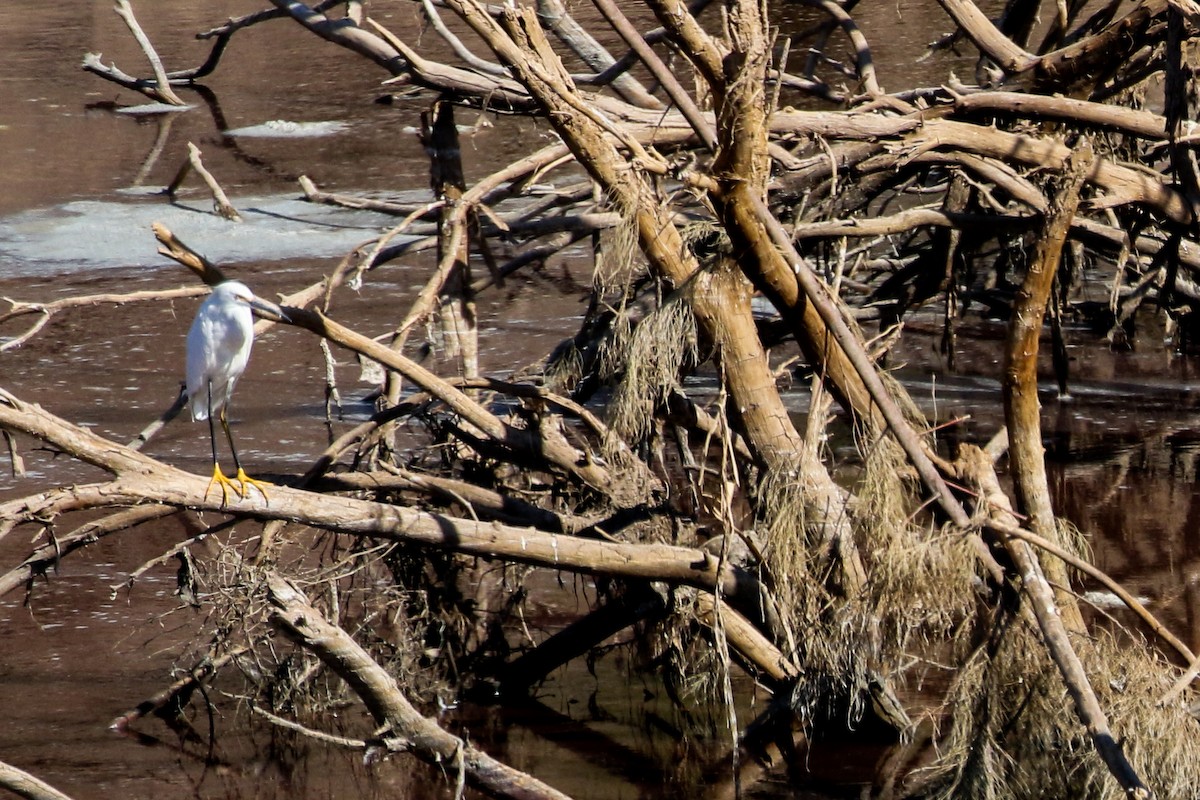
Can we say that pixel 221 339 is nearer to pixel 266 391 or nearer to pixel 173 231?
pixel 266 391

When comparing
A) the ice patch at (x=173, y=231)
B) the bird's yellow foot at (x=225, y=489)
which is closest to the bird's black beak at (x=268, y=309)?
the bird's yellow foot at (x=225, y=489)

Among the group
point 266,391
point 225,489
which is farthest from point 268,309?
point 266,391

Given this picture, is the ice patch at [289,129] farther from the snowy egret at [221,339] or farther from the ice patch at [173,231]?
the snowy egret at [221,339]

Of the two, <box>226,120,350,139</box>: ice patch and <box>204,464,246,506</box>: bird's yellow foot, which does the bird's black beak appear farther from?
<box>226,120,350,139</box>: ice patch

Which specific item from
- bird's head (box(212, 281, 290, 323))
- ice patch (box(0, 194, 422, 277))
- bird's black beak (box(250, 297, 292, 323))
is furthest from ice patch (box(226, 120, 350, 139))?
bird's black beak (box(250, 297, 292, 323))

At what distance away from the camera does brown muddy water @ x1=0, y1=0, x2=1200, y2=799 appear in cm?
554

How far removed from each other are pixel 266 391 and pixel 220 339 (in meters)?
3.78

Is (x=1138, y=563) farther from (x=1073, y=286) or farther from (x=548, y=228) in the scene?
(x=548, y=228)

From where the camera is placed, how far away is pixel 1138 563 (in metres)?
6.79

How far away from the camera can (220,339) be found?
5.12 metres

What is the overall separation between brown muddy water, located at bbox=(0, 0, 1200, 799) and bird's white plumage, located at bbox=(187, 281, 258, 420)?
1.09m

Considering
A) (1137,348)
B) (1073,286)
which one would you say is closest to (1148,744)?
(1073,286)

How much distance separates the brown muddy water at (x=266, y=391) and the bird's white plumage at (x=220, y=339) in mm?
1092

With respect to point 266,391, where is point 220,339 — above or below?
above
